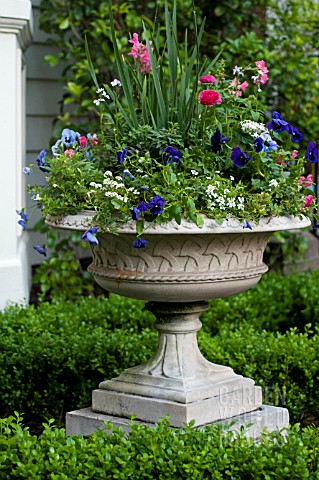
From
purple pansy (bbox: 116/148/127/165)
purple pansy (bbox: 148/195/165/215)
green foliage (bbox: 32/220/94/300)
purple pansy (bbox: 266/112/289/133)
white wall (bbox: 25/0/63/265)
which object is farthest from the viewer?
white wall (bbox: 25/0/63/265)

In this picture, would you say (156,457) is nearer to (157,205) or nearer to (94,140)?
(157,205)

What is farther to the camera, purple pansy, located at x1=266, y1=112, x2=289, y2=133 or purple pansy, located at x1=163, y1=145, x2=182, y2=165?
purple pansy, located at x1=266, y1=112, x2=289, y2=133

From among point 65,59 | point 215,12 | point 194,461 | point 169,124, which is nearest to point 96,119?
point 65,59

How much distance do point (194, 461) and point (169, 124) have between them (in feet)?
4.78

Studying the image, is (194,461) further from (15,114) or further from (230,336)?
(15,114)

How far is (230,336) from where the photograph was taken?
4836 millimetres

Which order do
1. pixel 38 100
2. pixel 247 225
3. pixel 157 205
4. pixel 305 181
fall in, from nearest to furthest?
pixel 157 205
pixel 247 225
pixel 305 181
pixel 38 100

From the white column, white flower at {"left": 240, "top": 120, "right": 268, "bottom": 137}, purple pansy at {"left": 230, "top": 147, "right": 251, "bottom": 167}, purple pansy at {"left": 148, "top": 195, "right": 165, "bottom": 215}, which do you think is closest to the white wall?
the white column

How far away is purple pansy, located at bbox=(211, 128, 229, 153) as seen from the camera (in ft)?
11.3

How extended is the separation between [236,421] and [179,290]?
2.12ft

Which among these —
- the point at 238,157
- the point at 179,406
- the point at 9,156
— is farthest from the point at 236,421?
the point at 9,156

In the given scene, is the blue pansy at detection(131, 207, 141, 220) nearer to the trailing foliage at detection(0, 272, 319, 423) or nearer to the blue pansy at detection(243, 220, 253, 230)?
the blue pansy at detection(243, 220, 253, 230)

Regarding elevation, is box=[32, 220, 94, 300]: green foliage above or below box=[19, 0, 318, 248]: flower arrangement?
below

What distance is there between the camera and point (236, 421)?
365 centimetres
